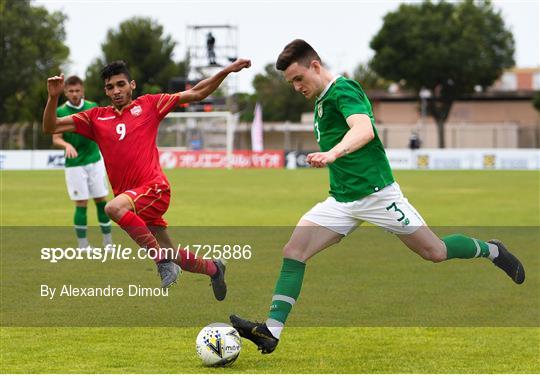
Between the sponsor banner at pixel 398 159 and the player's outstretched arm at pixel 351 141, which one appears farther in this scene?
A: the sponsor banner at pixel 398 159

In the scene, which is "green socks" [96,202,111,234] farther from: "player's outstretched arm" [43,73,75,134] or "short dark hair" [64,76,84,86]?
"player's outstretched arm" [43,73,75,134]

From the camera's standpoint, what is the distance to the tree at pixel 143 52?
86.7m

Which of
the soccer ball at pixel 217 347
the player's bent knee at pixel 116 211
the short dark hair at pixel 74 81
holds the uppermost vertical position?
the short dark hair at pixel 74 81

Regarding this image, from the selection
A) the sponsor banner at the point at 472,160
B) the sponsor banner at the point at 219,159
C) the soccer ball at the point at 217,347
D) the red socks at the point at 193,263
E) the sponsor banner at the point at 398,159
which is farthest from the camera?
the sponsor banner at the point at 219,159

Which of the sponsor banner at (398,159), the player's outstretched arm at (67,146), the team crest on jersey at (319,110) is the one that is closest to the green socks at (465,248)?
the team crest on jersey at (319,110)

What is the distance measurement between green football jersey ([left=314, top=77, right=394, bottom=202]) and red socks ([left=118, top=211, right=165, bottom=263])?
218 centimetres

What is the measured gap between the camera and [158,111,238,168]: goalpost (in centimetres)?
5663

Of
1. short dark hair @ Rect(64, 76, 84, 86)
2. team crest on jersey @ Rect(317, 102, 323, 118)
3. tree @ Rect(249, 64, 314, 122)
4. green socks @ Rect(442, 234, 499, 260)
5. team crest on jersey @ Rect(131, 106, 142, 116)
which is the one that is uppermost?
tree @ Rect(249, 64, 314, 122)

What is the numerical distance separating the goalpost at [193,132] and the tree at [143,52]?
70.4 feet

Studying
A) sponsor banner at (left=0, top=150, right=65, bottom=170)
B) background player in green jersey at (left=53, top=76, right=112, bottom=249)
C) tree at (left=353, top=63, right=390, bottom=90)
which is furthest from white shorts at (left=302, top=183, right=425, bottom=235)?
tree at (left=353, top=63, right=390, bottom=90)

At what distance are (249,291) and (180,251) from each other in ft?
5.11

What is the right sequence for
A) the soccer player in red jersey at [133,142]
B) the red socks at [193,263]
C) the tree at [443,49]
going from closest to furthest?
1. the soccer player in red jersey at [133,142]
2. the red socks at [193,263]
3. the tree at [443,49]

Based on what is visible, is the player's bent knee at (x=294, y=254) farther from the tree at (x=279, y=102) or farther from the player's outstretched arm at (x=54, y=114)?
the tree at (x=279, y=102)

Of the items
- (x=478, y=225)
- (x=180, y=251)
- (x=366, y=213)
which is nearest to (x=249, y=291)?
(x=180, y=251)
